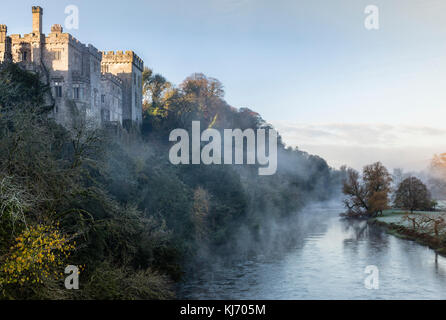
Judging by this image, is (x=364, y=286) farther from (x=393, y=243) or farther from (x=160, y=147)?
(x=160, y=147)

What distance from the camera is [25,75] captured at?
1361 inches

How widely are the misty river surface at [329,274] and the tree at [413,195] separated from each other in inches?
862

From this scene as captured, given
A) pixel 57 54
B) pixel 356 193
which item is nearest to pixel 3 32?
pixel 57 54

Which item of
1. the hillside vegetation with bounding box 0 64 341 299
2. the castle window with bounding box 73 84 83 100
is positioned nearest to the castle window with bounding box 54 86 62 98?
the castle window with bounding box 73 84 83 100

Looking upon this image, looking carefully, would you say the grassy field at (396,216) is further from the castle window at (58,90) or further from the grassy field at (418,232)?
the castle window at (58,90)

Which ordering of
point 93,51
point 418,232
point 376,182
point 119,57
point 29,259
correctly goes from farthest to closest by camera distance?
point 376,182 < point 119,57 < point 418,232 < point 93,51 < point 29,259

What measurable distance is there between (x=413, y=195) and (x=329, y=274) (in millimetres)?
40378

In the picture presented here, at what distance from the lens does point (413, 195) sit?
2571 inches

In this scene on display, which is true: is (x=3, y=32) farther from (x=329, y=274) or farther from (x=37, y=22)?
(x=329, y=274)

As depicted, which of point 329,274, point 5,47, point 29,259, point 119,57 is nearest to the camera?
point 29,259

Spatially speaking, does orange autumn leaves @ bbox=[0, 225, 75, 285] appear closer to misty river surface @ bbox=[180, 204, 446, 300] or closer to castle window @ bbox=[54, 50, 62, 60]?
misty river surface @ bbox=[180, 204, 446, 300]

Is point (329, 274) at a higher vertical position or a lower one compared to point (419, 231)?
lower

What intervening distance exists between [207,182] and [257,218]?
13.5 meters
